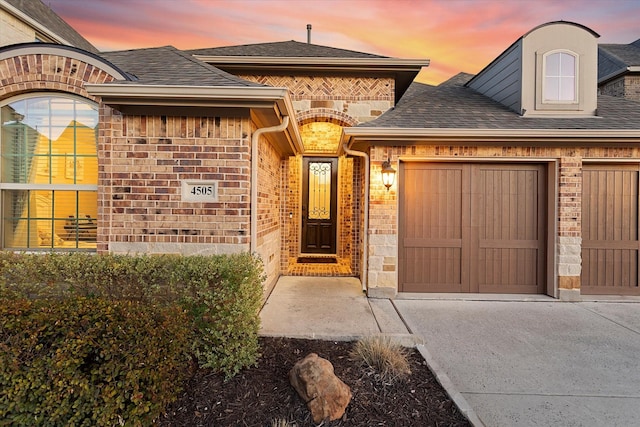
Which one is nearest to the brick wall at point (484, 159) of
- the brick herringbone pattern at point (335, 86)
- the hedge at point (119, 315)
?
the brick herringbone pattern at point (335, 86)

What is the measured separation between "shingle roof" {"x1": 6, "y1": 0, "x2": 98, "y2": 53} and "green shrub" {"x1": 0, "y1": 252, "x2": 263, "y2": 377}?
332 inches

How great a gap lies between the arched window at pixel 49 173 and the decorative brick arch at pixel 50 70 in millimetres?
169

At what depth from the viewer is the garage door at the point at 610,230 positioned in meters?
5.72

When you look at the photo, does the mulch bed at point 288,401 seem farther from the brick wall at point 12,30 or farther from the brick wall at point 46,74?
the brick wall at point 12,30

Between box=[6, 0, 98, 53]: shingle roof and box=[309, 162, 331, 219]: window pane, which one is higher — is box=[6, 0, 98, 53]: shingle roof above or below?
above

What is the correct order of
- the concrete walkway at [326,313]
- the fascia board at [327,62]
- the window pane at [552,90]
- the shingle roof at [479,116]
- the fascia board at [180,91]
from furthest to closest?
the fascia board at [327,62]
the window pane at [552,90]
the shingle roof at [479,116]
the concrete walkway at [326,313]
the fascia board at [180,91]

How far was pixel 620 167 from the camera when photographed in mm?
5707

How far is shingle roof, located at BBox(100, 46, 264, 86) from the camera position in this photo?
3.89 meters

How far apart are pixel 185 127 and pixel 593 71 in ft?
23.9

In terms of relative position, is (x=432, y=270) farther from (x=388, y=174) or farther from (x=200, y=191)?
(x=200, y=191)

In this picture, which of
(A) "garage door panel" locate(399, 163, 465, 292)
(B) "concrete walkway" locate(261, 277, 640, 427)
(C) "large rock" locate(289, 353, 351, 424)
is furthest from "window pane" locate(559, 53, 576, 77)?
(C) "large rock" locate(289, 353, 351, 424)

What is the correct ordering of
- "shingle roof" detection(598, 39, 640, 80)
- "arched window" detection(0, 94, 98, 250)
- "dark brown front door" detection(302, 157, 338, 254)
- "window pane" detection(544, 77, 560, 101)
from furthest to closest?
1. "shingle roof" detection(598, 39, 640, 80)
2. "dark brown front door" detection(302, 157, 338, 254)
3. "window pane" detection(544, 77, 560, 101)
4. "arched window" detection(0, 94, 98, 250)

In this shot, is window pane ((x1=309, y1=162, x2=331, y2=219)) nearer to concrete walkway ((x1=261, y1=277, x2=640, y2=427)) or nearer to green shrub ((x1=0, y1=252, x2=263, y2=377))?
concrete walkway ((x1=261, y1=277, x2=640, y2=427))

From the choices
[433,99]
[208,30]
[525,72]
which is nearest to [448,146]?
[433,99]
